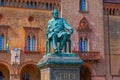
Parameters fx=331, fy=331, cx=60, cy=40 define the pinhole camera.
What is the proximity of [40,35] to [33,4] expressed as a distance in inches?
142

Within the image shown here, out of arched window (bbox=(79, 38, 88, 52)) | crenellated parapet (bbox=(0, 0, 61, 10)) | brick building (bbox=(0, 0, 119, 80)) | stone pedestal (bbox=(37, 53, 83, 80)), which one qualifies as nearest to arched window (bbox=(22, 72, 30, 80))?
brick building (bbox=(0, 0, 119, 80))

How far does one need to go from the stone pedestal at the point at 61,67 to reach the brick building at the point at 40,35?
2332 cm

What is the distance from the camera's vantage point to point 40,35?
1464 inches

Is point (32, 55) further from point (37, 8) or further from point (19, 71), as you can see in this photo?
point (37, 8)

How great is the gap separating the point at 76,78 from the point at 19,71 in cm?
2358

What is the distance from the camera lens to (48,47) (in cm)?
1303

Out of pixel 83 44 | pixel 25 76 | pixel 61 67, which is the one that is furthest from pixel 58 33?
pixel 83 44

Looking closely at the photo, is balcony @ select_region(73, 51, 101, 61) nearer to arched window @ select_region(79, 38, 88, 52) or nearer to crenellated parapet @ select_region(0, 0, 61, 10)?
arched window @ select_region(79, 38, 88, 52)

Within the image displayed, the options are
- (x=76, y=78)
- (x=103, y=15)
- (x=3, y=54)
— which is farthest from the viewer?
(x=103, y=15)

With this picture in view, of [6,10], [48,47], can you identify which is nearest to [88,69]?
[6,10]

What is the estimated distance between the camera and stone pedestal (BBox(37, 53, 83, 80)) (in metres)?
12.2

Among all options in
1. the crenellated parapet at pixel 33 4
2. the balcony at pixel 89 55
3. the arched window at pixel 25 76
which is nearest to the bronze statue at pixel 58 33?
the balcony at pixel 89 55

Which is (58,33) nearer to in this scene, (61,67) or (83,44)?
(61,67)

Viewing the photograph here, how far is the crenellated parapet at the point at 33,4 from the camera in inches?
1439
